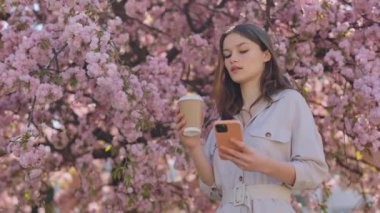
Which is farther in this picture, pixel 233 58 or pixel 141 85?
pixel 141 85

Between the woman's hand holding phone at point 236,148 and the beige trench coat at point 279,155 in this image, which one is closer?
the woman's hand holding phone at point 236,148

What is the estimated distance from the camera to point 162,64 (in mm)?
4797

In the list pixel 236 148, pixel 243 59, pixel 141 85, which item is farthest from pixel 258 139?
pixel 141 85

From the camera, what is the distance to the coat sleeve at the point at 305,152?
8.15 ft

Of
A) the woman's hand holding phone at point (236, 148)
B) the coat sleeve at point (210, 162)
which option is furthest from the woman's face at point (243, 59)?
the woman's hand holding phone at point (236, 148)

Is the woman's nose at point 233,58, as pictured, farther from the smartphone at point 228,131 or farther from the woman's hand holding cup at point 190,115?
the smartphone at point 228,131

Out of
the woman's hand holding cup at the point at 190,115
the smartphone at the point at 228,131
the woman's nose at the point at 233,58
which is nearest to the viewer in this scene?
the smartphone at the point at 228,131

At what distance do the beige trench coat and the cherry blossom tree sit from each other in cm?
134

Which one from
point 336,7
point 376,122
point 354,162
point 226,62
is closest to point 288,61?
point 336,7

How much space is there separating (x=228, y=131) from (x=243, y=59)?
1.43 ft

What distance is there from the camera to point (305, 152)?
8.21 feet

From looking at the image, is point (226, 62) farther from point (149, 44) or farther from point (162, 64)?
point (149, 44)

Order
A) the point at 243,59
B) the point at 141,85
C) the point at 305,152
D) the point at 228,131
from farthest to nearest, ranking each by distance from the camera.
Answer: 1. the point at 141,85
2. the point at 243,59
3. the point at 305,152
4. the point at 228,131

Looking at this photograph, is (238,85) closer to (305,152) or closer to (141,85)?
(305,152)
